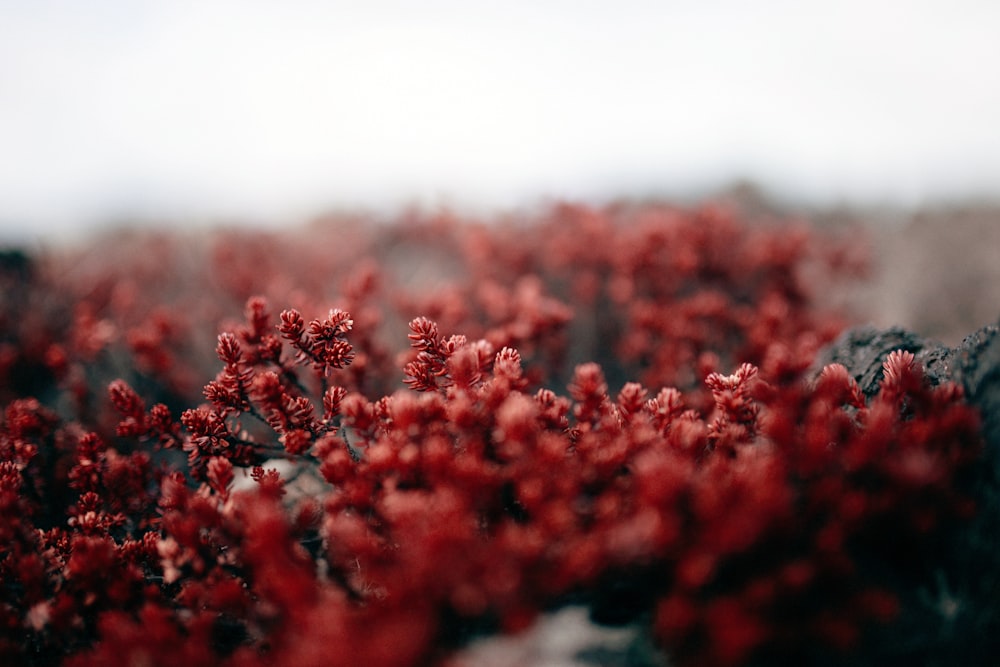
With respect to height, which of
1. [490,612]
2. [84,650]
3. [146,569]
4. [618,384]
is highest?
[618,384]

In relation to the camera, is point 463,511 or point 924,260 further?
point 924,260

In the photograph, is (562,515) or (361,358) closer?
(562,515)

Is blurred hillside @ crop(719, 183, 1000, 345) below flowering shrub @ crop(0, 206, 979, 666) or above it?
above

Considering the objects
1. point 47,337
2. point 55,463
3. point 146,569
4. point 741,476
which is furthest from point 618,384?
point 47,337

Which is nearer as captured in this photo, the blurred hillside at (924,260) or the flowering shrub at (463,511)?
the flowering shrub at (463,511)

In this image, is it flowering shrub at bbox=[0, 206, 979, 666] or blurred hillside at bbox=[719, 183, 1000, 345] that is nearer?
flowering shrub at bbox=[0, 206, 979, 666]

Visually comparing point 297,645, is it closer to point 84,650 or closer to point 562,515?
point 562,515

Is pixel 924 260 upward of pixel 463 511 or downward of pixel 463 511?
upward

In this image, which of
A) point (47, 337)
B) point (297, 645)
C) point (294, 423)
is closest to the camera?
point (297, 645)

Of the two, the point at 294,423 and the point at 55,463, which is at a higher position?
the point at 55,463

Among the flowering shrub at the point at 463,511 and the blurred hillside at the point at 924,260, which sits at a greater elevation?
the blurred hillside at the point at 924,260

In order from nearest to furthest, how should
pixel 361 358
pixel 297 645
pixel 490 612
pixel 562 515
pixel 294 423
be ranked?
1. pixel 297 645
2. pixel 562 515
3. pixel 490 612
4. pixel 294 423
5. pixel 361 358
